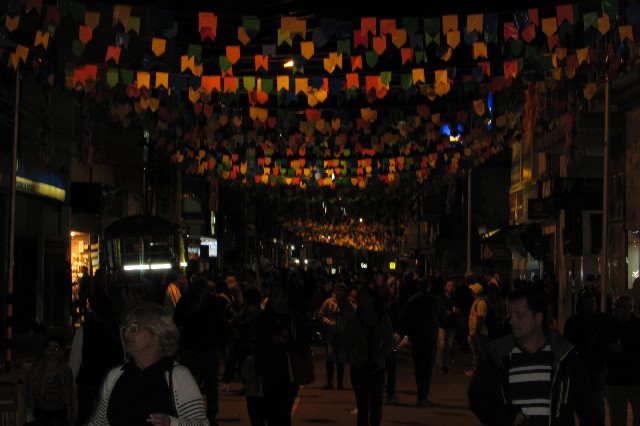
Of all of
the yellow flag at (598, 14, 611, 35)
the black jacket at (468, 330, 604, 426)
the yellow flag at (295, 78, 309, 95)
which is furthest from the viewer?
the yellow flag at (295, 78, 309, 95)

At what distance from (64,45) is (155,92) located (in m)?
4.54

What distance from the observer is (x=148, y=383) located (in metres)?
5.88

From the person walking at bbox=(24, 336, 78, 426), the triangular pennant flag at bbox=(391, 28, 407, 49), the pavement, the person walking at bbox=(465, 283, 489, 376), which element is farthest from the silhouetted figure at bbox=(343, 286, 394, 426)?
the person walking at bbox=(465, 283, 489, 376)

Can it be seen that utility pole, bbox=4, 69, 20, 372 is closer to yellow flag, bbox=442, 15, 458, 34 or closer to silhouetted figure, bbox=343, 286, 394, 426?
yellow flag, bbox=442, 15, 458, 34

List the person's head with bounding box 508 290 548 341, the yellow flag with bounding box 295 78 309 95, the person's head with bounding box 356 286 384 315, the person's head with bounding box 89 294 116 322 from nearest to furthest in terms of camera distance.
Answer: the person's head with bounding box 508 290 548 341 → the person's head with bounding box 89 294 116 322 → the person's head with bounding box 356 286 384 315 → the yellow flag with bounding box 295 78 309 95

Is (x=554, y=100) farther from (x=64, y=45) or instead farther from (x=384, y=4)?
(x=64, y=45)

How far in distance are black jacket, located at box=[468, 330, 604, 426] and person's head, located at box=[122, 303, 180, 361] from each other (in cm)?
190

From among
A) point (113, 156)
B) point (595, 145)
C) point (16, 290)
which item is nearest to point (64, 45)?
point (16, 290)

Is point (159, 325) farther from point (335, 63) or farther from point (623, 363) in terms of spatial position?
point (335, 63)

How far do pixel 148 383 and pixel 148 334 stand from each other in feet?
0.82

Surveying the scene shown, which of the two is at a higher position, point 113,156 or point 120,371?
point 113,156

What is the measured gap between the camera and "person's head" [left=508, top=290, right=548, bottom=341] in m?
6.86

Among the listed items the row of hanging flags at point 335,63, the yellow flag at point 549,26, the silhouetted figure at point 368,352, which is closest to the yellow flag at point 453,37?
the row of hanging flags at point 335,63

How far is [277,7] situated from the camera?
38.0 meters
